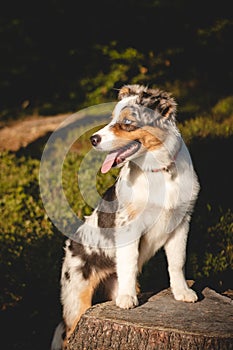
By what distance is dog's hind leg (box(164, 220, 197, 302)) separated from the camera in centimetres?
491

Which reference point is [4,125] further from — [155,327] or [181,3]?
[155,327]

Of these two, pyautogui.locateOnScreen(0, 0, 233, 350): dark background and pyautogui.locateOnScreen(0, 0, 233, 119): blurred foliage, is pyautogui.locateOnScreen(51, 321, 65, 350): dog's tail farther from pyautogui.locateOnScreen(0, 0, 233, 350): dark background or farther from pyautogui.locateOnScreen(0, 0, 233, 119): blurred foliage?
pyautogui.locateOnScreen(0, 0, 233, 119): blurred foliage

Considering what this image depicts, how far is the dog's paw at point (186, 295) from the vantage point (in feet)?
15.9

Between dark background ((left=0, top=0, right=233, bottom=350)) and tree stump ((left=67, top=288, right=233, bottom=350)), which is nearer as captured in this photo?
tree stump ((left=67, top=288, right=233, bottom=350))

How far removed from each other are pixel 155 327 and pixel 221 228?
2.57 meters

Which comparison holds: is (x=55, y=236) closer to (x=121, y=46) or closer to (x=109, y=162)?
(x=109, y=162)

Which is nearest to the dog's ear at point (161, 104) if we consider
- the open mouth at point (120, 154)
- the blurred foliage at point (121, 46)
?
the open mouth at point (120, 154)

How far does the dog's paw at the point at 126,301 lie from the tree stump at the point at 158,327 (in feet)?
0.15

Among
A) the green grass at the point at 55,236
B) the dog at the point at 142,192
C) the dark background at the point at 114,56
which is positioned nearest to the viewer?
the dog at the point at 142,192

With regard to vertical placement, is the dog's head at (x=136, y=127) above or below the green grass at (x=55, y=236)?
above

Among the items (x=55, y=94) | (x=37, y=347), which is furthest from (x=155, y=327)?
(x=55, y=94)

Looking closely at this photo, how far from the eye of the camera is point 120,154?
4.59 metres

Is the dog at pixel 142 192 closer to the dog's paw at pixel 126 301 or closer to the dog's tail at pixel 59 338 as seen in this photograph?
the dog's paw at pixel 126 301

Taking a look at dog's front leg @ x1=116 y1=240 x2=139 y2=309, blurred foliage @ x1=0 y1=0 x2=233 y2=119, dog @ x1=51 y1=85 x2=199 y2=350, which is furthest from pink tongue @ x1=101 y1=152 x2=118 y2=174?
blurred foliage @ x1=0 y1=0 x2=233 y2=119
